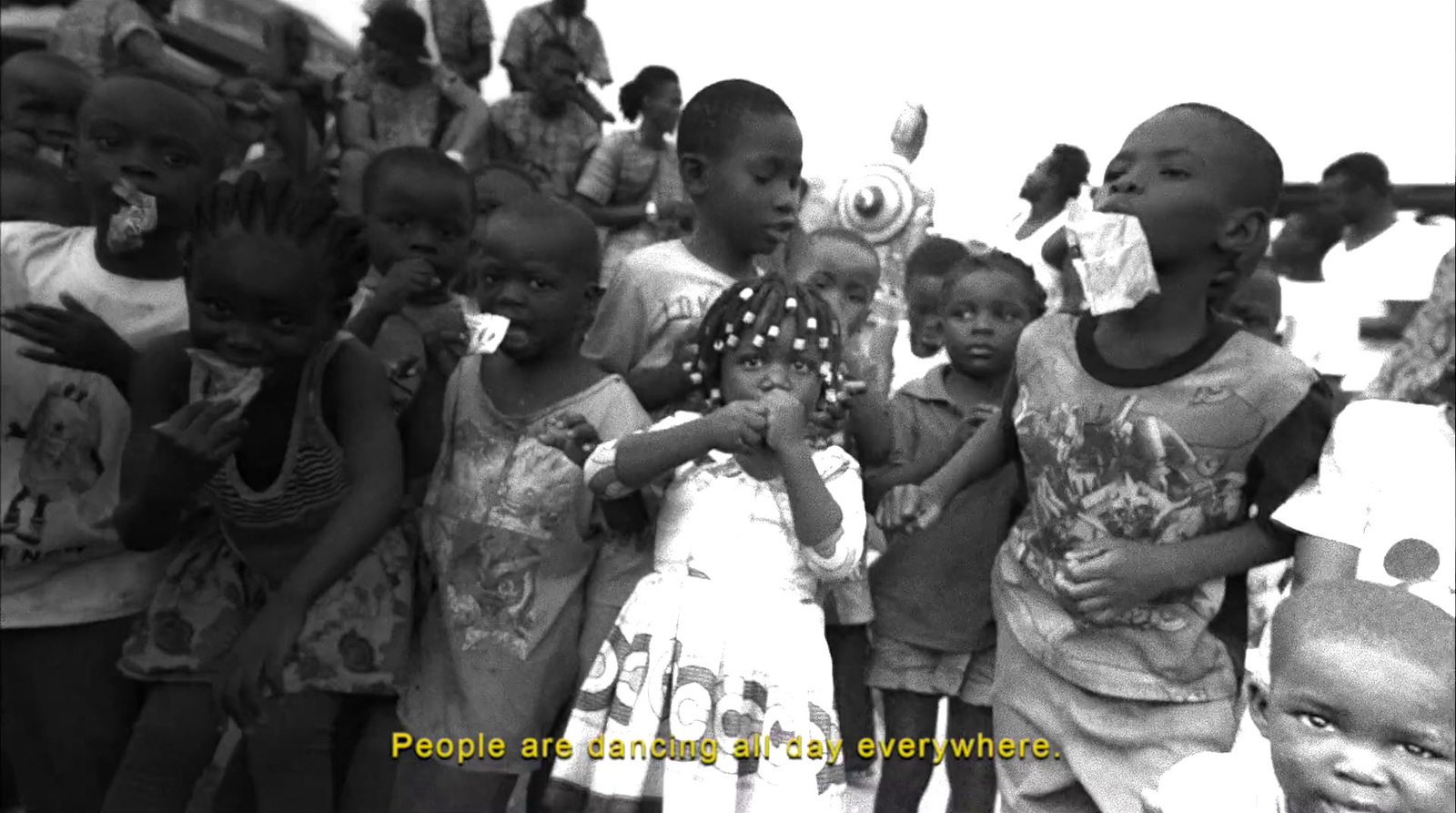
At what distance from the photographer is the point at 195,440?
8.64 ft

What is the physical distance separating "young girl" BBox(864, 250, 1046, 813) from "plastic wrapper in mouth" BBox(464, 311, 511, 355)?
1.04 m

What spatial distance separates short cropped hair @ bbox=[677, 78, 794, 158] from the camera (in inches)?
133

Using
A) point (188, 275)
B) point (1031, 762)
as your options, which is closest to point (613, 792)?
point (1031, 762)

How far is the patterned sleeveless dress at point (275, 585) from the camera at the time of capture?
298 cm

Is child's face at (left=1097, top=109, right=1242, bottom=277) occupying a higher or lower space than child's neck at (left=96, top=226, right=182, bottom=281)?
higher

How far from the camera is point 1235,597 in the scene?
9.26 feet

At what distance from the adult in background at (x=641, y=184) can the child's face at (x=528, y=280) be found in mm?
3626

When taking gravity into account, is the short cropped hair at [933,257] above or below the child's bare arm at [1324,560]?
below

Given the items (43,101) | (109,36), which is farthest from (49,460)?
(109,36)

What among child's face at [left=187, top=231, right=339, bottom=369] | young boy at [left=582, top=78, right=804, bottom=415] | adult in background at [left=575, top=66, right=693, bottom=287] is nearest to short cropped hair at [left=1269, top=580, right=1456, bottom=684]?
young boy at [left=582, top=78, right=804, bottom=415]

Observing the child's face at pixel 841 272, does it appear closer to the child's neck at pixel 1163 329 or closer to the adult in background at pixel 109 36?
the child's neck at pixel 1163 329

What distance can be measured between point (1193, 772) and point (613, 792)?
106cm

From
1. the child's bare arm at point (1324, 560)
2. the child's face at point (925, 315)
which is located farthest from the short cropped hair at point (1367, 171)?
the child's bare arm at point (1324, 560)

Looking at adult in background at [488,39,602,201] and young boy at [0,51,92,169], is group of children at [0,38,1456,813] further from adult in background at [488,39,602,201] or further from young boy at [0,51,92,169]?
adult in background at [488,39,602,201]
